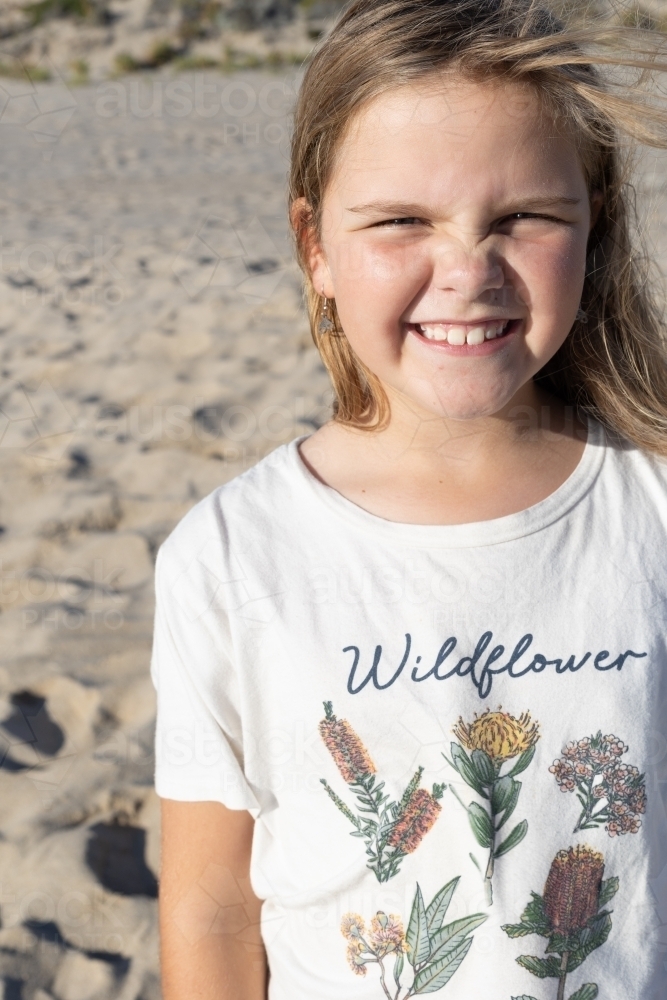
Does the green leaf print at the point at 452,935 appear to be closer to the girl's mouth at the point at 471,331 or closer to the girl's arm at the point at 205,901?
the girl's arm at the point at 205,901

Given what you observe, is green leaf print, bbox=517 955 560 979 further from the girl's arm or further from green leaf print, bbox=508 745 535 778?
the girl's arm

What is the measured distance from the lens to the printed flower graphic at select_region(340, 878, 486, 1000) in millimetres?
938

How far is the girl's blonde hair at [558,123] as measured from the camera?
92cm

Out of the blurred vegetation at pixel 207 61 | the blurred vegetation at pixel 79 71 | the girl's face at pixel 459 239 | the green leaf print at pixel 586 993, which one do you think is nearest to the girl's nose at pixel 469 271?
the girl's face at pixel 459 239

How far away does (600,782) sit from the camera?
944 millimetres

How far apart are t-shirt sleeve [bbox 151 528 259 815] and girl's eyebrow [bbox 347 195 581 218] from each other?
0.36 m

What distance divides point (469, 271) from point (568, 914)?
60cm

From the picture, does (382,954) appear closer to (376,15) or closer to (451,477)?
(451,477)

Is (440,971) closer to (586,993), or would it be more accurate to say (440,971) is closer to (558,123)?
(586,993)

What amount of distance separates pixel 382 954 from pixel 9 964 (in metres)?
0.89

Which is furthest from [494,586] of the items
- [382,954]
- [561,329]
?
[382,954]

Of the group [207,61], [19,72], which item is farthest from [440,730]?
[207,61]

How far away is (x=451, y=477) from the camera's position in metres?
1.05

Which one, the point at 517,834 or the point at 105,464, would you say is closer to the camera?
the point at 517,834
